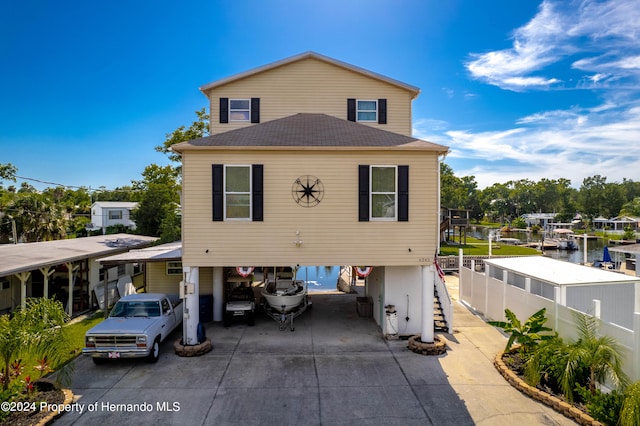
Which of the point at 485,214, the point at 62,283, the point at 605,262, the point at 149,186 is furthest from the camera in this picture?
the point at 485,214

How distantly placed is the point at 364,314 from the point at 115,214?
47.2m

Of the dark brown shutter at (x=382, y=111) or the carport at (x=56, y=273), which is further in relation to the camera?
the dark brown shutter at (x=382, y=111)

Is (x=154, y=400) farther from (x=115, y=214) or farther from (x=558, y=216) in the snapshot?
(x=558, y=216)

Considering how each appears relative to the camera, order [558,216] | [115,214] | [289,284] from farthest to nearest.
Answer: [558,216] < [115,214] < [289,284]

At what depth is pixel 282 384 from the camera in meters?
8.13

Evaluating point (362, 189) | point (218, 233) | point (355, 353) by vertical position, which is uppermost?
point (362, 189)

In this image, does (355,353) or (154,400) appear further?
(355,353)

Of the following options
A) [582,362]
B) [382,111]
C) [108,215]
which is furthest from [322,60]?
[108,215]

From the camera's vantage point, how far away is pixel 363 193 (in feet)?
33.4

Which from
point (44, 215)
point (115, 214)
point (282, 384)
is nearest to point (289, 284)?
point (282, 384)

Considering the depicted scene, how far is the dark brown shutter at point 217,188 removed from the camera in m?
10.0

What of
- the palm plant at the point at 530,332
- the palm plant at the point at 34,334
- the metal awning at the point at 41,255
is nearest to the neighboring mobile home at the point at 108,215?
the metal awning at the point at 41,255

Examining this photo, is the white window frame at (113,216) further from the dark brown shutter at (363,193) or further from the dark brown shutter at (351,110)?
the dark brown shutter at (363,193)

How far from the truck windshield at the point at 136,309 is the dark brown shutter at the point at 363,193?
6.89 meters
